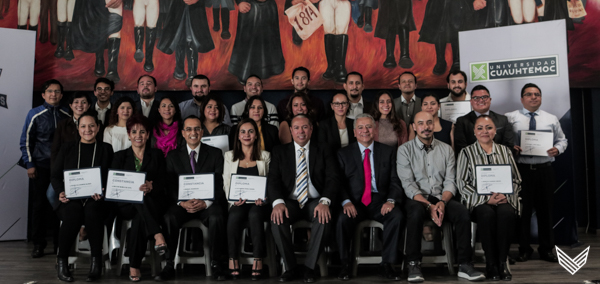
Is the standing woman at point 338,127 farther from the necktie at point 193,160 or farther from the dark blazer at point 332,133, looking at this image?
the necktie at point 193,160

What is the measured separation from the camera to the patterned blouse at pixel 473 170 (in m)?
3.83

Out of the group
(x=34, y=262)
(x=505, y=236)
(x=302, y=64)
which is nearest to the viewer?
(x=505, y=236)

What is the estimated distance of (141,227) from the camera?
3.72 metres

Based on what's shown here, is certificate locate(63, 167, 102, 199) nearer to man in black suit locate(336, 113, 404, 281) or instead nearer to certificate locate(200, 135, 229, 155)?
certificate locate(200, 135, 229, 155)

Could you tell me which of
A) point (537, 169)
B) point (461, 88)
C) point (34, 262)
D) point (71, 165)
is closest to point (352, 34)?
point (461, 88)

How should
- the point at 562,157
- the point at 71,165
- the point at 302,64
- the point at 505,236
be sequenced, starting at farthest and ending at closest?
the point at 302,64 → the point at 562,157 → the point at 71,165 → the point at 505,236

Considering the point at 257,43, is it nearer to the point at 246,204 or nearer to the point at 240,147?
the point at 240,147

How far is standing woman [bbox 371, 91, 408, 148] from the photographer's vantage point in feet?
14.3

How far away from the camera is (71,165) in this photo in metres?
3.94

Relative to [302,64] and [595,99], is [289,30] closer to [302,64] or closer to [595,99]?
[302,64]

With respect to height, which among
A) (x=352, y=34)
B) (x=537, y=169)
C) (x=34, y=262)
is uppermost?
(x=352, y=34)

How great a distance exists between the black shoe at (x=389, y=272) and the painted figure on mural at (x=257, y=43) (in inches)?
117

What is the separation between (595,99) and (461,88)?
7.30 ft

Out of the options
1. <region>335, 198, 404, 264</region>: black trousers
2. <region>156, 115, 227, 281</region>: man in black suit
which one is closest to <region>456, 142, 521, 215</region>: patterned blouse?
<region>335, 198, 404, 264</region>: black trousers
